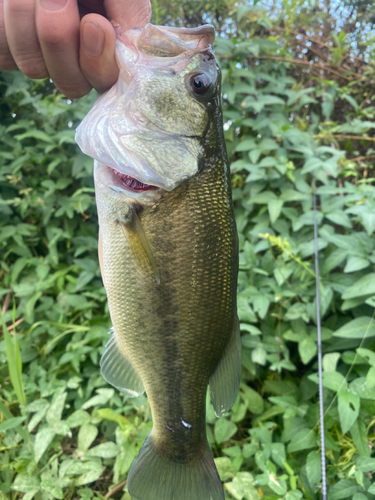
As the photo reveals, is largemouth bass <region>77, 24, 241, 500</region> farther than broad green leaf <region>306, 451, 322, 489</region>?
No

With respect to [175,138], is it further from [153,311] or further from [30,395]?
[30,395]

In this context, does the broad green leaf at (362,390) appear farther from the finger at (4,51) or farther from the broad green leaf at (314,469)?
the finger at (4,51)

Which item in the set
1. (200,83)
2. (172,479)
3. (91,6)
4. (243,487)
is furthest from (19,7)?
(243,487)

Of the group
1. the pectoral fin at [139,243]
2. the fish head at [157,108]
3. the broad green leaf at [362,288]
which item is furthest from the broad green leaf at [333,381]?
the fish head at [157,108]

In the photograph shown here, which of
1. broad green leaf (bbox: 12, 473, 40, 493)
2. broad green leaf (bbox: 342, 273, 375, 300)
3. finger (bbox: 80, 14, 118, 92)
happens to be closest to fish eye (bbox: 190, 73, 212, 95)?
finger (bbox: 80, 14, 118, 92)

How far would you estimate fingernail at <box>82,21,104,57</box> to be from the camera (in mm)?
668

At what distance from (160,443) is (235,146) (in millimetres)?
1581

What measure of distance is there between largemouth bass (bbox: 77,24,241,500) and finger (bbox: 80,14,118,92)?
0.02 m

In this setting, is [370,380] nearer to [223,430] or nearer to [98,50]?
[223,430]

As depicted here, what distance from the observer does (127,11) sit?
0.74 meters

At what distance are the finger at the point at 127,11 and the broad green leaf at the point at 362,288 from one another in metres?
1.22

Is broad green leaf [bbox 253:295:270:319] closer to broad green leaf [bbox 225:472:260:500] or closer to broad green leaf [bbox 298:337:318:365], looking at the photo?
broad green leaf [bbox 298:337:318:365]

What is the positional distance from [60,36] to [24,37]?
0.37 ft

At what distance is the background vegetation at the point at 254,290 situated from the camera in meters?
1.22
